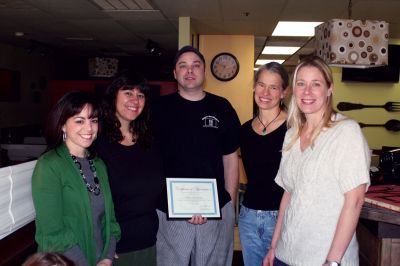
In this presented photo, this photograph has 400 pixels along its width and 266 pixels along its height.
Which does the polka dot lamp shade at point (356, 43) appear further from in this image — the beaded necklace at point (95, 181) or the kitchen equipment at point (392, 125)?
the kitchen equipment at point (392, 125)

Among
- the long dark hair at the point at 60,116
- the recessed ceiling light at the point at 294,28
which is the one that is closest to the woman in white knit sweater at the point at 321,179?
the long dark hair at the point at 60,116

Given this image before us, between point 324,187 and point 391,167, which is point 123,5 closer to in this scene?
point 391,167

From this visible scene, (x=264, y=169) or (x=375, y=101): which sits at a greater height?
(x=375, y=101)

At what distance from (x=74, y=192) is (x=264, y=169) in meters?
1.06

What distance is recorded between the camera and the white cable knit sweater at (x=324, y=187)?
1585 mm

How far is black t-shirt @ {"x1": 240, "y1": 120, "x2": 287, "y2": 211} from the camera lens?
2207 mm

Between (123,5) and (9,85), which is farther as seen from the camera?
(9,85)

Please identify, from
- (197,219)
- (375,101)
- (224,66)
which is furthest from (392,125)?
(197,219)

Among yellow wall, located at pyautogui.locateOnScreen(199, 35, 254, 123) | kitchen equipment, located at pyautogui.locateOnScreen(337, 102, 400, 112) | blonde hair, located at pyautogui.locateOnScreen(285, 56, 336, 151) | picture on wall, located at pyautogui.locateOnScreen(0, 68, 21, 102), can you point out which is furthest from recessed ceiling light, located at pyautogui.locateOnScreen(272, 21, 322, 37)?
picture on wall, located at pyautogui.locateOnScreen(0, 68, 21, 102)

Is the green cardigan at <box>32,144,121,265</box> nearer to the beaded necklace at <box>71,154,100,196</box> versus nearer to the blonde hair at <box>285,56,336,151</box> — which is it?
the beaded necklace at <box>71,154,100,196</box>

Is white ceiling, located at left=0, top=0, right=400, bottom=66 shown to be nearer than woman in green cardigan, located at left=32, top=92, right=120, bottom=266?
No

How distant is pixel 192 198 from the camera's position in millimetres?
2291

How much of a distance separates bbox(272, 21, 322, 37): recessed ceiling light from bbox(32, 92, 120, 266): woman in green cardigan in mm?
4726

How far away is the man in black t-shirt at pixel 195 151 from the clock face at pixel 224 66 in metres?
4.49
